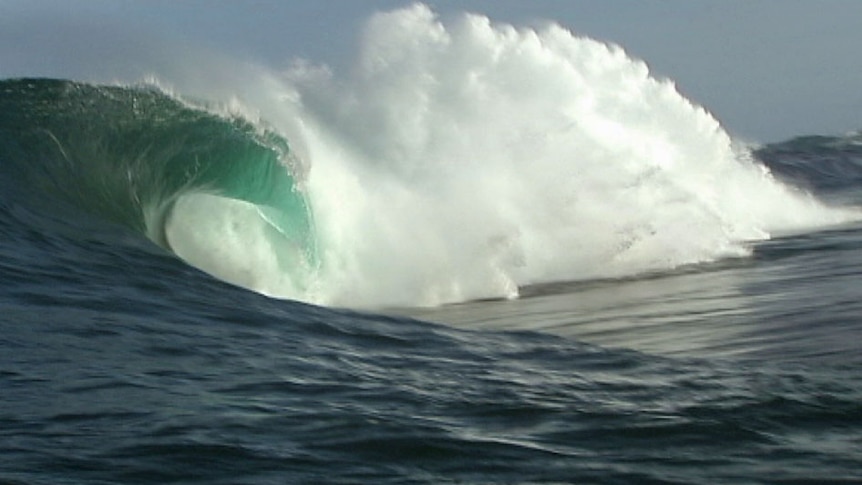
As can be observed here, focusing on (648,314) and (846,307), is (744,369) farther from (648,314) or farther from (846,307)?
(648,314)

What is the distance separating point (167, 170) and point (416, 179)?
3459 mm

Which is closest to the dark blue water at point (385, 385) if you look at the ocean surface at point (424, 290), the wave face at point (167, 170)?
the ocean surface at point (424, 290)

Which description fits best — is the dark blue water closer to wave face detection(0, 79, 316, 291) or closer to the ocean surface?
the ocean surface

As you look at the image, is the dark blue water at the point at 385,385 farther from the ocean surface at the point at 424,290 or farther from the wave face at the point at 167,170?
the wave face at the point at 167,170

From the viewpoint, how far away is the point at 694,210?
650 inches

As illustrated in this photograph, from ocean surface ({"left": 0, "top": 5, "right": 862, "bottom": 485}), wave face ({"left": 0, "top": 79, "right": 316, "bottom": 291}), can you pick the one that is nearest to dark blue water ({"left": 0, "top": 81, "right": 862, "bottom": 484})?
ocean surface ({"left": 0, "top": 5, "right": 862, "bottom": 485})

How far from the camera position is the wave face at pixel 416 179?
12828 millimetres

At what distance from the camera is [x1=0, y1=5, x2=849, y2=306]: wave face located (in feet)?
42.1

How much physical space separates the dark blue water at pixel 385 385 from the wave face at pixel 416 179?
6.75ft

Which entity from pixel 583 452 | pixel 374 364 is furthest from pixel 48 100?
pixel 583 452

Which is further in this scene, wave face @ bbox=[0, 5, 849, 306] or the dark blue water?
wave face @ bbox=[0, 5, 849, 306]

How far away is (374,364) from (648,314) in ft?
11.8

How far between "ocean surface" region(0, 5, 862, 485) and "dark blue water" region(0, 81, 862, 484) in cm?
2

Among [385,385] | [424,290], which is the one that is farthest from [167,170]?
[385,385]
